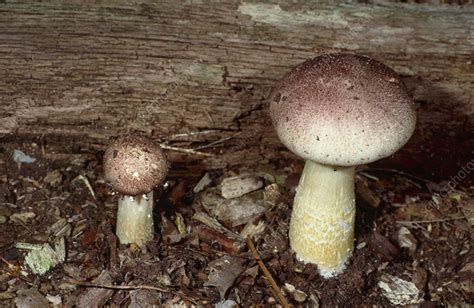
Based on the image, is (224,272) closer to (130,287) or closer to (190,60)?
(130,287)

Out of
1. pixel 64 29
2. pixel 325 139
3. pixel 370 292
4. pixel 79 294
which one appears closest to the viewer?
pixel 325 139

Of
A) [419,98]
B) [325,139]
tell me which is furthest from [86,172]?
[419,98]

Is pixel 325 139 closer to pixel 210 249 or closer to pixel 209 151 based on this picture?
pixel 210 249

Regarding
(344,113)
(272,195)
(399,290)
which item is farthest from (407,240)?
(344,113)

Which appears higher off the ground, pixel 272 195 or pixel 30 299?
pixel 272 195

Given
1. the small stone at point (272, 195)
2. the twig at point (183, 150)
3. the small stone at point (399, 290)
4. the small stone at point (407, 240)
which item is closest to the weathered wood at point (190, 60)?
the twig at point (183, 150)

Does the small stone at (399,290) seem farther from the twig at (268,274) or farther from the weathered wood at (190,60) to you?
the weathered wood at (190,60)

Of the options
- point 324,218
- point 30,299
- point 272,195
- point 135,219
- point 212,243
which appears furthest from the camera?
point 272,195
